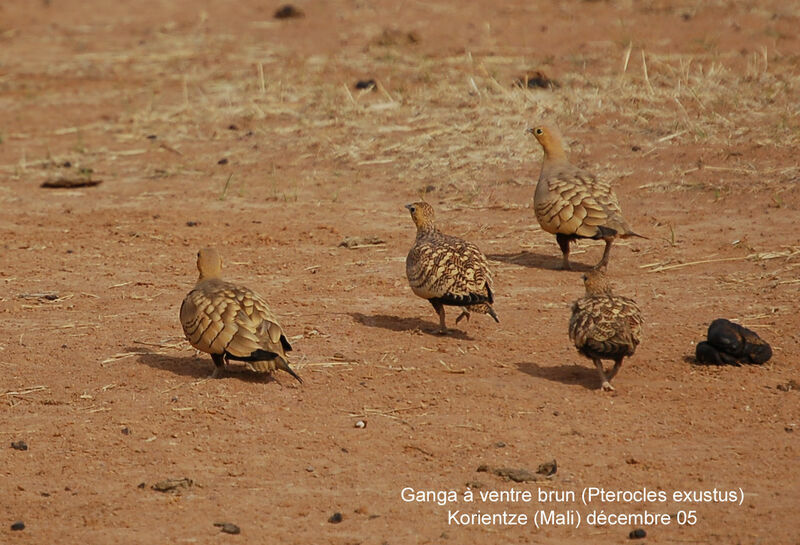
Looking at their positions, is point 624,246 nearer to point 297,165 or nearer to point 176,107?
point 297,165

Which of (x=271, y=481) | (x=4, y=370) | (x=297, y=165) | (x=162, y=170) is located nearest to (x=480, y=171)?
(x=297, y=165)

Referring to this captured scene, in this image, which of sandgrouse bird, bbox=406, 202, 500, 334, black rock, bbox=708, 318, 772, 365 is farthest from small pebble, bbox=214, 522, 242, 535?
black rock, bbox=708, 318, 772, 365

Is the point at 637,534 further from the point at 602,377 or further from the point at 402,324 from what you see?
the point at 402,324

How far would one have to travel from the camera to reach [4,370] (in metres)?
7.95

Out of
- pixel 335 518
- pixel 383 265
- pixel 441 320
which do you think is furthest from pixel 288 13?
pixel 335 518

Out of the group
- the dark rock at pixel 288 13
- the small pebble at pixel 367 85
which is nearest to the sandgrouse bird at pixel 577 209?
the small pebble at pixel 367 85

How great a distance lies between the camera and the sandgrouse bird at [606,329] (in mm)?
7066

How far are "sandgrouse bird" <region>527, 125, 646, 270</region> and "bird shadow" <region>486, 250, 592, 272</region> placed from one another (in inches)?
5.6

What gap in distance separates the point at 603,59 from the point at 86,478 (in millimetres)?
11912

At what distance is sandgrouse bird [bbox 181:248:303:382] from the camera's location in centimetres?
723

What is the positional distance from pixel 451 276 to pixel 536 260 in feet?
8.80

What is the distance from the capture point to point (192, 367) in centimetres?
794

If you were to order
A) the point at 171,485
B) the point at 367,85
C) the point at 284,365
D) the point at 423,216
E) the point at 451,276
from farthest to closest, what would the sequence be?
the point at 367,85, the point at 423,216, the point at 451,276, the point at 284,365, the point at 171,485

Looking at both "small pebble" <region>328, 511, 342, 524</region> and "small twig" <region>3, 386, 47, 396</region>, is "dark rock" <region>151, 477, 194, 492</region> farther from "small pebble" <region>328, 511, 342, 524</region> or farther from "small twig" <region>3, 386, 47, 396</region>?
"small twig" <region>3, 386, 47, 396</region>
